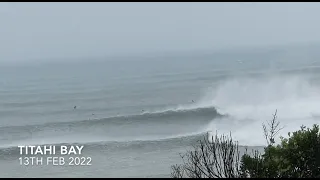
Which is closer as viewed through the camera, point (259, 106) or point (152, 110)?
point (259, 106)

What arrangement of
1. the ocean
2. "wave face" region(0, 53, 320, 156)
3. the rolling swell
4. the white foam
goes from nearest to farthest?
the ocean → the white foam → the rolling swell → "wave face" region(0, 53, 320, 156)

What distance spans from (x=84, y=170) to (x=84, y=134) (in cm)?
1202

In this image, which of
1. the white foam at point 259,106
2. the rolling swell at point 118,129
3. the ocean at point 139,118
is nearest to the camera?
the ocean at point 139,118

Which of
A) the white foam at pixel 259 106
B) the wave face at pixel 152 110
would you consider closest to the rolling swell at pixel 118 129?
the wave face at pixel 152 110

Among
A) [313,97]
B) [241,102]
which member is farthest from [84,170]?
[313,97]

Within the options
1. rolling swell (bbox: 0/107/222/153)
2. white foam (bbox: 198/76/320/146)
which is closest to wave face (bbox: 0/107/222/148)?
rolling swell (bbox: 0/107/222/153)

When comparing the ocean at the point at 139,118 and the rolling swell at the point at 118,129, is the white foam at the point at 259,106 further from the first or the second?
the rolling swell at the point at 118,129

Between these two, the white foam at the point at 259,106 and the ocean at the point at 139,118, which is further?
the white foam at the point at 259,106

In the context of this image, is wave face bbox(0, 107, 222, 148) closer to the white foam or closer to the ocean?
the ocean

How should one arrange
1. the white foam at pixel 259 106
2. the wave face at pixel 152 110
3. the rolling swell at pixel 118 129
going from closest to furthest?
the white foam at pixel 259 106 → the rolling swell at pixel 118 129 → the wave face at pixel 152 110

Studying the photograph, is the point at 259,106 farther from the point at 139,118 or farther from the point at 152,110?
the point at 139,118

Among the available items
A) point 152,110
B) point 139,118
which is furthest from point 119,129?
point 152,110

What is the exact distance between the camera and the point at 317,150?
8.16m

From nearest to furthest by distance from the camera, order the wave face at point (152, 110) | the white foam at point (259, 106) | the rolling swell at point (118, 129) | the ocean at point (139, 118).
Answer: the ocean at point (139, 118) < the white foam at point (259, 106) < the rolling swell at point (118, 129) < the wave face at point (152, 110)
